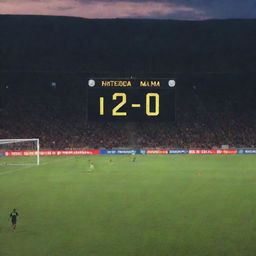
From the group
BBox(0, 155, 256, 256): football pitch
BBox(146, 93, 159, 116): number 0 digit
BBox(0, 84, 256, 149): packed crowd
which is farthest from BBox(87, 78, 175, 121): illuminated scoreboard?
BBox(0, 84, 256, 149): packed crowd

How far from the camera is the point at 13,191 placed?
37.3m

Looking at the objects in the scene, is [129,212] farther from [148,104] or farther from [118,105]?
[118,105]

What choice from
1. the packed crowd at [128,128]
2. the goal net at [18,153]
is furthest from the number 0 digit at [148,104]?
the packed crowd at [128,128]

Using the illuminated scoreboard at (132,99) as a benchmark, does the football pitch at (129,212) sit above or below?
below

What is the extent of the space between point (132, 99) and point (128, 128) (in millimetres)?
69906

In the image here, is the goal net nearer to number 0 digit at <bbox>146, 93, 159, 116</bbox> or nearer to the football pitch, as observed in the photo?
the football pitch

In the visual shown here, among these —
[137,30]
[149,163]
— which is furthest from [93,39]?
[149,163]

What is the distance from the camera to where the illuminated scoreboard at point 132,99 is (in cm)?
2311

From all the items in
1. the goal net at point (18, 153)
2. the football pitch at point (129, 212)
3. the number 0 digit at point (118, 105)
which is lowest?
the football pitch at point (129, 212)

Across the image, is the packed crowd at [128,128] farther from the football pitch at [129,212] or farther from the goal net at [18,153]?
the football pitch at [129,212]

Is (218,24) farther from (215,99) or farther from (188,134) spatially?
(188,134)

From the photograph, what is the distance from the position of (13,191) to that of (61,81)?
243 ft

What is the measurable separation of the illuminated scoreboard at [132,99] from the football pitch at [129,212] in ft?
18.6

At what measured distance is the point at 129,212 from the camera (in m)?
28.9
